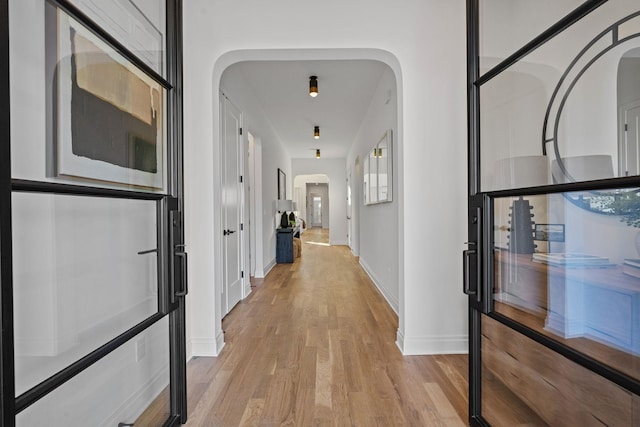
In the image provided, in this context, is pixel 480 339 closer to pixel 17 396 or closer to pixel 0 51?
pixel 17 396

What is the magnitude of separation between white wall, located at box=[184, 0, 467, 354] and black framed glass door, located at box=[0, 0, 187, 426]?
0.90 m

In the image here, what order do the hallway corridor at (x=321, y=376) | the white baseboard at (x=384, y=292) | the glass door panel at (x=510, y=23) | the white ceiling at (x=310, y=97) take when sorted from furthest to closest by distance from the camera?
the white ceiling at (x=310, y=97), the white baseboard at (x=384, y=292), the hallway corridor at (x=321, y=376), the glass door panel at (x=510, y=23)

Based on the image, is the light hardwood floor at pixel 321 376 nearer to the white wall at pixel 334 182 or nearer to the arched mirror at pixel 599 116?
the arched mirror at pixel 599 116

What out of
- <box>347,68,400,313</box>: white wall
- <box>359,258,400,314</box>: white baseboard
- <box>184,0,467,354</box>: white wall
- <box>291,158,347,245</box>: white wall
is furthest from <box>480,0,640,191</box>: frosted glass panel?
<box>291,158,347,245</box>: white wall

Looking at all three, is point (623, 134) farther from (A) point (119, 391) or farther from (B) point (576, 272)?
(A) point (119, 391)

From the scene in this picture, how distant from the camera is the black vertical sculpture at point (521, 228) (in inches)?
54.1

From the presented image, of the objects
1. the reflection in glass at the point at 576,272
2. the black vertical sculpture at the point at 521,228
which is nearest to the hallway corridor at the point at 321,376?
the reflection in glass at the point at 576,272

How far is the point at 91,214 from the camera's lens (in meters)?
1.31

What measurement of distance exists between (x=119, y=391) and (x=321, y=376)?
46.7 inches

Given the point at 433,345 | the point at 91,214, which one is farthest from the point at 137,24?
the point at 433,345

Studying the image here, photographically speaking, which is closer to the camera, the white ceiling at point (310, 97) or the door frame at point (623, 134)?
the door frame at point (623, 134)

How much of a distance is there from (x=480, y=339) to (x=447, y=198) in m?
1.22

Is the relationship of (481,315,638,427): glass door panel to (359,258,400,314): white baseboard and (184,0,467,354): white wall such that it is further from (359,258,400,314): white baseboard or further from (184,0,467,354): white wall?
(359,258,400,314): white baseboard

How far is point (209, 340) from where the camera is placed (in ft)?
8.46
